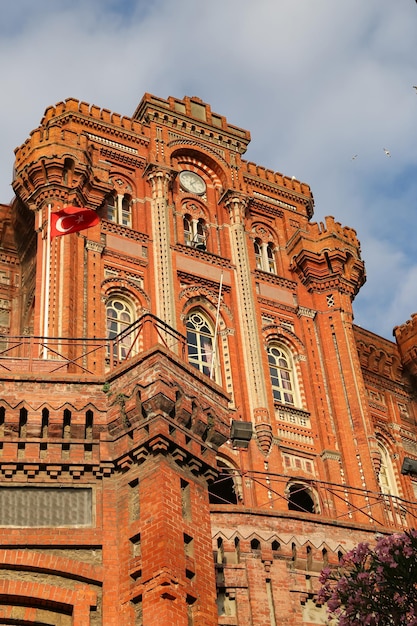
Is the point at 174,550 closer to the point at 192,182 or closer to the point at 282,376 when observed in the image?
the point at 282,376

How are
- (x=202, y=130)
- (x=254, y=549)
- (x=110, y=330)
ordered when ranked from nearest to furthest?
(x=254, y=549)
(x=110, y=330)
(x=202, y=130)

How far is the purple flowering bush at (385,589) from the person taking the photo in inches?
784

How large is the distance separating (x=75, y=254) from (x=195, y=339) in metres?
4.66

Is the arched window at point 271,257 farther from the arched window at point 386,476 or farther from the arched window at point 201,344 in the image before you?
the arched window at point 386,476

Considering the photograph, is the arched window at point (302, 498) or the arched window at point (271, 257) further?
the arched window at point (271, 257)

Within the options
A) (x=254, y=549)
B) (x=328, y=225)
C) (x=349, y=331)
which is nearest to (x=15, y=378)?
(x=254, y=549)

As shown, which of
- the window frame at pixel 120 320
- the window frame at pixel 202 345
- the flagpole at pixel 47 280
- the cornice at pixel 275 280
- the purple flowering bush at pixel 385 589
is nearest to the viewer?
the purple flowering bush at pixel 385 589

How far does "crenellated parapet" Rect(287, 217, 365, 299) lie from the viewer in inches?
1527

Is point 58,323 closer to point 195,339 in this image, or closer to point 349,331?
point 195,339

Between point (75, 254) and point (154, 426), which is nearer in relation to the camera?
point (154, 426)

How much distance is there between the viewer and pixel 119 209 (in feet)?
121

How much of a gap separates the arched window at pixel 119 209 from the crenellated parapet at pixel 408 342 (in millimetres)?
12506

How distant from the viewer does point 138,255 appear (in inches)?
1407

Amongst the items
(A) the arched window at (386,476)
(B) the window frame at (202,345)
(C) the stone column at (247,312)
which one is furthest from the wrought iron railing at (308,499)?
(A) the arched window at (386,476)
